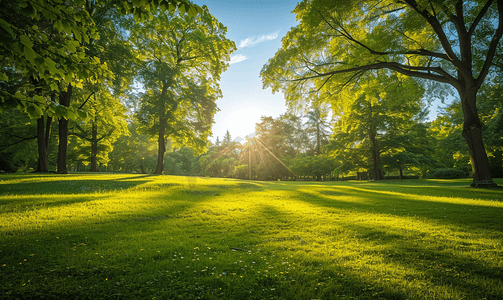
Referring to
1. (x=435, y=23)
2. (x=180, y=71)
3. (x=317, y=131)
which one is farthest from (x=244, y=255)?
(x=317, y=131)

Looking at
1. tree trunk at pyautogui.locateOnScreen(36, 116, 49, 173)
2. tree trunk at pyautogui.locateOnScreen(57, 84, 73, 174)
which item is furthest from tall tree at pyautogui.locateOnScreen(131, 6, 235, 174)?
tree trunk at pyautogui.locateOnScreen(36, 116, 49, 173)

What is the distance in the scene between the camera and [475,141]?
12812 millimetres

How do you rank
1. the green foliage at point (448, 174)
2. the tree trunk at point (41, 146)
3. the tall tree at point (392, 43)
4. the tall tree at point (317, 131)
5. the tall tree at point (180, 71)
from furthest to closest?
the tall tree at point (317, 131), the green foliage at point (448, 174), the tall tree at point (180, 71), the tree trunk at point (41, 146), the tall tree at point (392, 43)

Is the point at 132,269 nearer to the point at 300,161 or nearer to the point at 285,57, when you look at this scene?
the point at 285,57

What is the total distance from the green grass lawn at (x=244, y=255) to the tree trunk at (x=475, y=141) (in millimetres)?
A: 8558

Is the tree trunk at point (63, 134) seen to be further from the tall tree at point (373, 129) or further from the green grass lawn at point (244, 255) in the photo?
the tall tree at point (373, 129)

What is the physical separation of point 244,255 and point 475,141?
1709 centimetres

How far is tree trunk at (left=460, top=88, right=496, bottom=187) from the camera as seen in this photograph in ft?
41.5

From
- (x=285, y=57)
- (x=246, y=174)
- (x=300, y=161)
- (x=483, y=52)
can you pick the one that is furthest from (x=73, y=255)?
(x=246, y=174)

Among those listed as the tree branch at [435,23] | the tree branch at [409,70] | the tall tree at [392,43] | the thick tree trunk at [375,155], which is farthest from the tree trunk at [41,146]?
the thick tree trunk at [375,155]

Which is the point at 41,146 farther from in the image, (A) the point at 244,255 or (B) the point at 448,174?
(B) the point at 448,174

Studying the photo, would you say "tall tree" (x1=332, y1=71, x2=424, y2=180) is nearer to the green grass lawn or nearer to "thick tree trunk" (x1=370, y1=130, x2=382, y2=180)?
"thick tree trunk" (x1=370, y1=130, x2=382, y2=180)

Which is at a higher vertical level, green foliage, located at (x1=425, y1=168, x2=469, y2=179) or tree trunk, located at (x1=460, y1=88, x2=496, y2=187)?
tree trunk, located at (x1=460, y1=88, x2=496, y2=187)

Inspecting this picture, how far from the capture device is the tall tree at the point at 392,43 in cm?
1170
